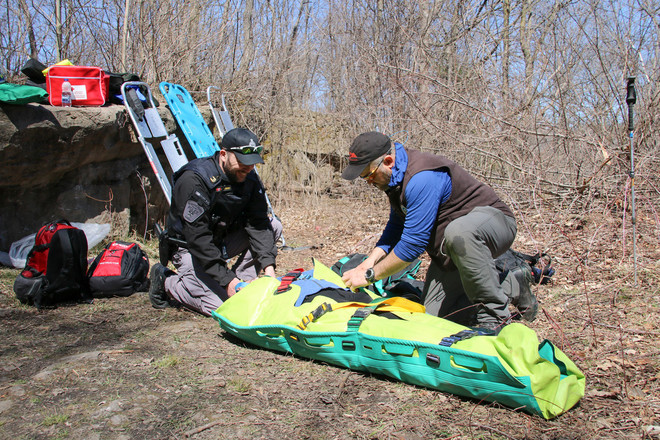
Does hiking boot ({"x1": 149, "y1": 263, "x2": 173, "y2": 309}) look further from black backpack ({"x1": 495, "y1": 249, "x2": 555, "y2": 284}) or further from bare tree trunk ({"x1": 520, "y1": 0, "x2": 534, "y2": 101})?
bare tree trunk ({"x1": 520, "y1": 0, "x2": 534, "y2": 101})

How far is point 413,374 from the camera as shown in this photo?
233cm

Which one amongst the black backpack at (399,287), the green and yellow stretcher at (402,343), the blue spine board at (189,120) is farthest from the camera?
the blue spine board at (189,120)

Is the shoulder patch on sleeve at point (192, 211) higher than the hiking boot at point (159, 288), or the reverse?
the shoulder patch on sleeve at point (192, 211)

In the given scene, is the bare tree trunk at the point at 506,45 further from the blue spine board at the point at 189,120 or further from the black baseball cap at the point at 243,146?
the black baseball cap at the point at 243,146

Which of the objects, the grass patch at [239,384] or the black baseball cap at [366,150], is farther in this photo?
the black baseball cap at [366,150]

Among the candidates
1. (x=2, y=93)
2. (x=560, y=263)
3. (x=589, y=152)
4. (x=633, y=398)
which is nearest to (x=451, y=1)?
(x=589, y=152)

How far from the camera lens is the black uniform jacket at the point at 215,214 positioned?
3458mm

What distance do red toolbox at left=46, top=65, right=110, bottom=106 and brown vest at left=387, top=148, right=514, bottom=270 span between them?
151 inches

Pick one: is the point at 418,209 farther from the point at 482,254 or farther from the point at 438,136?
the point at 438,136

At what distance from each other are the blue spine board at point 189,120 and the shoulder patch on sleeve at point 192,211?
111 inches

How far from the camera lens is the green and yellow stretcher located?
2010 mm

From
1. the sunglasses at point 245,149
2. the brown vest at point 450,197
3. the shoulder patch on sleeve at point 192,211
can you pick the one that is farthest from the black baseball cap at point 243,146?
the brown vest at point 450,197

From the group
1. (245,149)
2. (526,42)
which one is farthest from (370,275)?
(526,42)

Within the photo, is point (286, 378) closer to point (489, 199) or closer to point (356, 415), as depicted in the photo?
point (356, 415)
